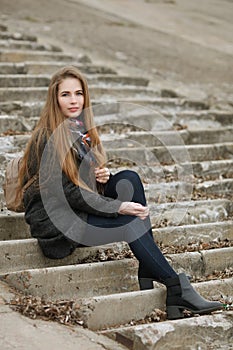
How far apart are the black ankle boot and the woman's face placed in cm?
120

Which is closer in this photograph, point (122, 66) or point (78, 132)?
point (78, 132)

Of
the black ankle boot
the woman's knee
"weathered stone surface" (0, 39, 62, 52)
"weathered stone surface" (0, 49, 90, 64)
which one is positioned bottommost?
the black ankle boot

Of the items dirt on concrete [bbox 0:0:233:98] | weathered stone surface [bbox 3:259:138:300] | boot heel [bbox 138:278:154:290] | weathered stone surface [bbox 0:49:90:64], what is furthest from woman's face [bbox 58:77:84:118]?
dirt on concrete [bbox 0:0:233:98]

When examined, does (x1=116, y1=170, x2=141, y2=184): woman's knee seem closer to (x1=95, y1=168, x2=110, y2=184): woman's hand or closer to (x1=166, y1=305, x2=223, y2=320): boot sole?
(x1=95, y1=168, x2=110, y2=184): woman's hand

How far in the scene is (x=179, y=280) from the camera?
4.11 meters

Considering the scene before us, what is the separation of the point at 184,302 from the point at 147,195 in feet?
5.71

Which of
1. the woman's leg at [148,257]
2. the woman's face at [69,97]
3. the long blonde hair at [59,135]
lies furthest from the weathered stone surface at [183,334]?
the woman's face at [69,97]

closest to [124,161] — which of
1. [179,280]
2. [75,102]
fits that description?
[75,102]

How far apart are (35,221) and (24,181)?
0.84 feet

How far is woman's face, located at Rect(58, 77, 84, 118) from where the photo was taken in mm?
4570

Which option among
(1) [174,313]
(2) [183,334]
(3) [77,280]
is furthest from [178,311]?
(3) [77,280]

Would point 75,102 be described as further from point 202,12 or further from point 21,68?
point 202,12

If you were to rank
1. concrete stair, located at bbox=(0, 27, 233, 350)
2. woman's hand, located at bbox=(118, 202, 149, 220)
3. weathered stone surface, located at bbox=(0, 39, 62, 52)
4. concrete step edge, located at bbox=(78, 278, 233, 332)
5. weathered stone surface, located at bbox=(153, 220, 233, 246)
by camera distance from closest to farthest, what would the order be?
concrete step edge, located at bbox=(78, 278, 233, 332) < concrete stair, located at bbox=(0, 27, 233, 350) < woman's hand, located at bbox=(118, 202, 149, 220) < weathered stone surface, located at bbox=(153, 220, 233, 246) < weathered stone surface, located at bbox=(0, 39, 62, 52)

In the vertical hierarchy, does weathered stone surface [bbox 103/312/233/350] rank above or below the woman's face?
below
